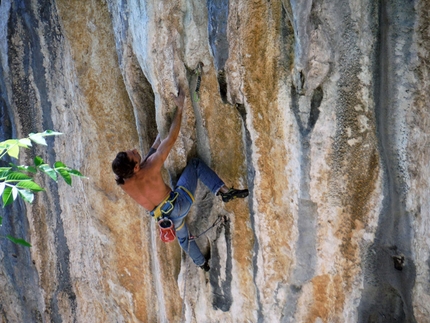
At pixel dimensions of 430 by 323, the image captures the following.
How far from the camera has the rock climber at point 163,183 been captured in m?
3.39

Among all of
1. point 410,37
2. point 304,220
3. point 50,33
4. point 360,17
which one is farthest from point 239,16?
point 50,33

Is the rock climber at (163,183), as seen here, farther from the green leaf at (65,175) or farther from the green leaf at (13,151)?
the green leaf at (13,151)

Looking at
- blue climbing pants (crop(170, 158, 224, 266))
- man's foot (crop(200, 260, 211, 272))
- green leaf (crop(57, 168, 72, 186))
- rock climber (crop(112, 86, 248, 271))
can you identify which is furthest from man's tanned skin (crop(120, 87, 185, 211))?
green leaf (crop(57, 168, 72, 186))

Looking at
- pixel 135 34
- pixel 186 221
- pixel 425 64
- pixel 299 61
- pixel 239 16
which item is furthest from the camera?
pixel 186 221

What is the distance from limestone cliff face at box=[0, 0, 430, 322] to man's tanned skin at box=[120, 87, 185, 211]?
0.20 meters

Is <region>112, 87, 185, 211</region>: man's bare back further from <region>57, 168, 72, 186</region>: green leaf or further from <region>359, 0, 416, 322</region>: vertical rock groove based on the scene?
<region>359, 0, 416, 322</region>: vertical rock groove

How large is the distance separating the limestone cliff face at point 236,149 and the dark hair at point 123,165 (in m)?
0.50

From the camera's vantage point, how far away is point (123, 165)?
3.30 metres

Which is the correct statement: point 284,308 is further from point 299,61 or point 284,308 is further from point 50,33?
point 50,33

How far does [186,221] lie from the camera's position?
4.12m

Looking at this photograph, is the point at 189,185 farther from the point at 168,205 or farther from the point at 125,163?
the point at 125,163

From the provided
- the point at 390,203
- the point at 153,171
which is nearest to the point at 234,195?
the point at 153,171

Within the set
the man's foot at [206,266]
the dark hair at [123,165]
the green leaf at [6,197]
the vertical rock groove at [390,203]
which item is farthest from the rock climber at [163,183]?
the green leaf at [6,197]

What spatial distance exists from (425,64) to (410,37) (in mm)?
172
